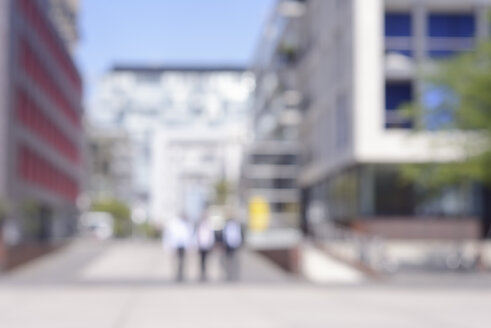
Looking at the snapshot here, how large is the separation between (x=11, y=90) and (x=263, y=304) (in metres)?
38.9

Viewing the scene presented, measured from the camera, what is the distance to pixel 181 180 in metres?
155

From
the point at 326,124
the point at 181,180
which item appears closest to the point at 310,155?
the point at 326,124

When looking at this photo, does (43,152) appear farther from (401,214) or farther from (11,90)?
(401,214)

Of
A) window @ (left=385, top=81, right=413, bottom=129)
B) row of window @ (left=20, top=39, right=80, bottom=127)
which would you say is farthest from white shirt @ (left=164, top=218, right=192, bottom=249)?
row of window @ (left=20, top=39, right=80, bottom=127)

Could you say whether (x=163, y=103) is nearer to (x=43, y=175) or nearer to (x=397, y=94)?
(x=43, y=175)

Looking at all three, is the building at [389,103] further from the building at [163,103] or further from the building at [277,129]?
the building at [163,103]

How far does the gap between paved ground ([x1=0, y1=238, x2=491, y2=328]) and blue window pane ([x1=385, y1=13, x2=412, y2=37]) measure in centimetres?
1891

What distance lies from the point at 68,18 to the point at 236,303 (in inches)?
2953

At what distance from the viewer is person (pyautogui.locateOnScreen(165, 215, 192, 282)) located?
2367 cm

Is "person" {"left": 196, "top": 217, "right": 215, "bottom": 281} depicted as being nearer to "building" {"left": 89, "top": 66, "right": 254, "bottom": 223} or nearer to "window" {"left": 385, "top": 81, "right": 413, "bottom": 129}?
"window" {"left": 385, "top": 81, "right": 413, "bottom": 129}

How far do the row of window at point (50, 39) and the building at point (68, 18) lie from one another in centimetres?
231

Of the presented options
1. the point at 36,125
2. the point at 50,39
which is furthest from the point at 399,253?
the point at 50,39

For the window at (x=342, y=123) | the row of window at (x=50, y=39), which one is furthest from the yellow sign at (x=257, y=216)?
the row of window at (x=50, y=39)

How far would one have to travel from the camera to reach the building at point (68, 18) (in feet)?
262
